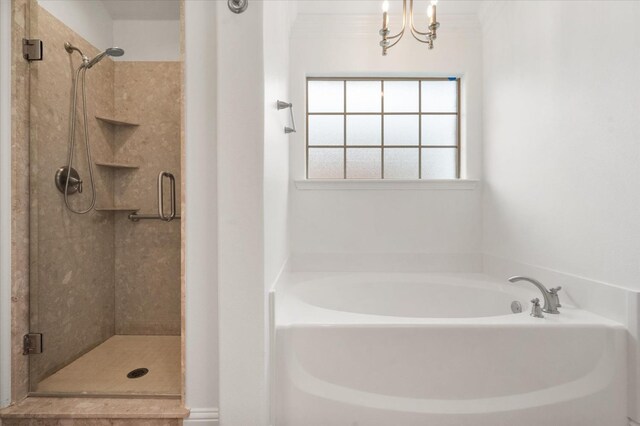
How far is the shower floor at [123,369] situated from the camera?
1497 millimetres

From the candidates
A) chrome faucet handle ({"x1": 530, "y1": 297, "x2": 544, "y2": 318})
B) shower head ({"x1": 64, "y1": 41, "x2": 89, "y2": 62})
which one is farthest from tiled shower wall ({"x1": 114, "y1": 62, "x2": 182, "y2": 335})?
chrome faucet handle ({"x1": 530, "y1": 297, "x2": 544, "y2": 318})

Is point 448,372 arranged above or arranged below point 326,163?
below

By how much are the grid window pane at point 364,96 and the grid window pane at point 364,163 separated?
326 mm

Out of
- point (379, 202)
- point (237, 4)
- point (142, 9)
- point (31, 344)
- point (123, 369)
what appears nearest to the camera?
point (237, 4)

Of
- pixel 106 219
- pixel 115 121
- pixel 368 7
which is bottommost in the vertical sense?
pixel 106 219

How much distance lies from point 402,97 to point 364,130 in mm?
401

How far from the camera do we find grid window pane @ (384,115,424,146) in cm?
259

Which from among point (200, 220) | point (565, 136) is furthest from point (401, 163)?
point (200, 220)

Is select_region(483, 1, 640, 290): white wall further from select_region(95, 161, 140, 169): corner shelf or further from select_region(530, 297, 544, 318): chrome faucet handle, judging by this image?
Result: select_region(95, 161, 140, 169): corner shelf

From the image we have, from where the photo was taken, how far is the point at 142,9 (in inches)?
85.9

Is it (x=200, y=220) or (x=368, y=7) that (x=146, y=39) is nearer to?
(x=368, y=7)

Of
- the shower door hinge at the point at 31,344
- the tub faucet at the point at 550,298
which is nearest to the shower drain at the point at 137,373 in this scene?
the shower door hinge at the point at 31,344

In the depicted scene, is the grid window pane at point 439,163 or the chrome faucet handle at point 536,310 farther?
the grid window pane at point 439,163

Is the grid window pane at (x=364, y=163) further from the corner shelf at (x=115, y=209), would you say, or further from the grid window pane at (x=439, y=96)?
the corner shelf at (x=115, y=209)
